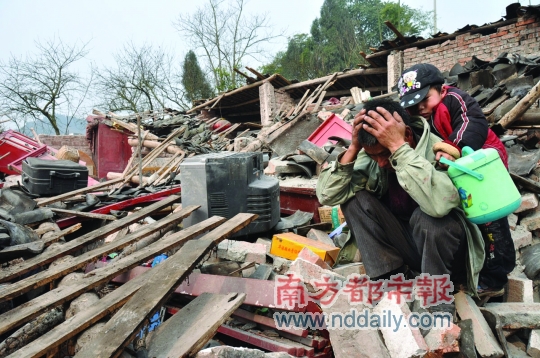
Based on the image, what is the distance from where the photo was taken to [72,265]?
225 centimetres

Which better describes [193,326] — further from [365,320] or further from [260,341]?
[365,320]

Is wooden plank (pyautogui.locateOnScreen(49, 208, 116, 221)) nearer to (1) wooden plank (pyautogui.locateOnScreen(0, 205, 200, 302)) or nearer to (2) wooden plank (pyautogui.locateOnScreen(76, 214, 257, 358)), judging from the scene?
(1) wooden plank (pyautogui.locateOnScreen(0, 205, 200, 302))

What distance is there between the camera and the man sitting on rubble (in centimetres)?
180

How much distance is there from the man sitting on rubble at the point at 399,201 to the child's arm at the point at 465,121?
0.30m

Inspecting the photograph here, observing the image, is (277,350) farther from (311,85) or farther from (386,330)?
(311,85)

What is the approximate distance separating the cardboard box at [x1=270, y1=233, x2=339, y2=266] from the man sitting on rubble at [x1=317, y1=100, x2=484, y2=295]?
0.20 metres

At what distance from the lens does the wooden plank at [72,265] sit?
199 cm

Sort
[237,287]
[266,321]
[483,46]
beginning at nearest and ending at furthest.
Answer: [266,321]
[237,287]
[483,46]

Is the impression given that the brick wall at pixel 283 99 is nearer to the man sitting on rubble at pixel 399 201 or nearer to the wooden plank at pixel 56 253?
the wooden plank at pixel 56 253

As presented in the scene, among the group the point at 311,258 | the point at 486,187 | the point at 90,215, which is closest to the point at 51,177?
the point at 90,215

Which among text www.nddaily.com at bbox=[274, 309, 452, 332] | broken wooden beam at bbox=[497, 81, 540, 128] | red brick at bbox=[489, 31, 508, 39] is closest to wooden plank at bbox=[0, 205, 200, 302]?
text www.nddaily.com at bbox=[274, 309, 452, 332]

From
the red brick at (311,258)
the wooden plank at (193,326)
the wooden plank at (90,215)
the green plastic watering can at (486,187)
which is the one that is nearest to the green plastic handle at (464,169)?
the green plastic watering can at (486,187)

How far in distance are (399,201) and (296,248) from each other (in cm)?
86

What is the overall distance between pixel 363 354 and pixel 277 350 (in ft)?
1.29
